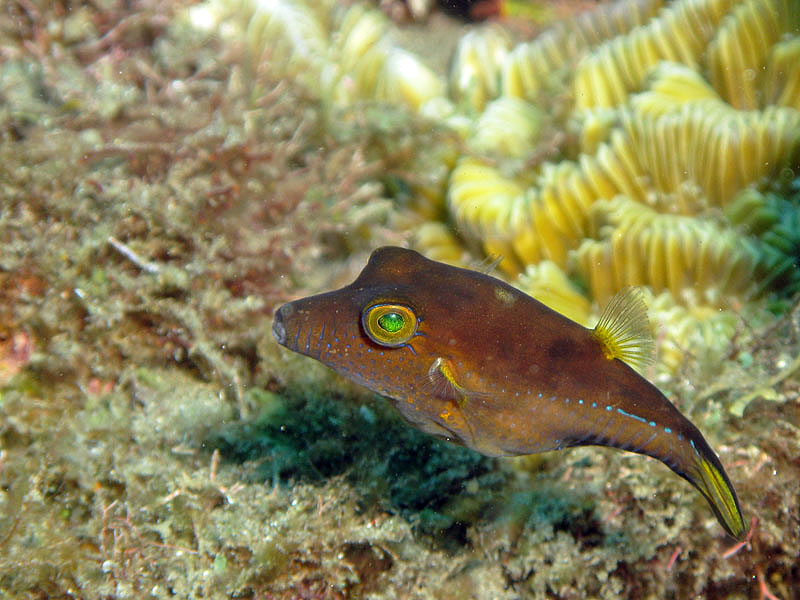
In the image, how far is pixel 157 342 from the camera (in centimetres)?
379

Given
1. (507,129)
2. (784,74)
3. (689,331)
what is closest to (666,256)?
(689,331)

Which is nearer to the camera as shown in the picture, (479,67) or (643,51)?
(643,51)

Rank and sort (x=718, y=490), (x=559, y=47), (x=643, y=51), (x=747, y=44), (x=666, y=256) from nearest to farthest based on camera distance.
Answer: (x=718, y=490)
(x=666, y=256)
(x=747, y=44)
(x=643, y=51)
(x=559, y=47)

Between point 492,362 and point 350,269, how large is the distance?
8.26 ft

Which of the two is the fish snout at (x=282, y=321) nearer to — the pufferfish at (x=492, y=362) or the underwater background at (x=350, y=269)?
the pufferfish at (x=492, y=362)

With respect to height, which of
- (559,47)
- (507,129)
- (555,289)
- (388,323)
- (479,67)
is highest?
(388,323)

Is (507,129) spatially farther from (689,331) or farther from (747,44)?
(689,331)

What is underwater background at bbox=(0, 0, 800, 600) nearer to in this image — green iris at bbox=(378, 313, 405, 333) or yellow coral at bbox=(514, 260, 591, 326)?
yellow coral at bbox=(514, 260, 591, 326)

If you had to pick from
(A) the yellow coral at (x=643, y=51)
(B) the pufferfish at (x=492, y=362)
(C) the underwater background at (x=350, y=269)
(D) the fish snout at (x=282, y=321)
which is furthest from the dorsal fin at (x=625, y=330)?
(A) the yellow coral at (x=643, y=51)

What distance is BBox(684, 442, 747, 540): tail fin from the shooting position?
221 cm

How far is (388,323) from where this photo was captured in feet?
6.67

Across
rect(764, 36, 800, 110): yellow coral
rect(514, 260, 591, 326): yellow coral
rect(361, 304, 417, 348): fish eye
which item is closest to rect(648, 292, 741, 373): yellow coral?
rect(514, 260, 591, 326): yellow coral

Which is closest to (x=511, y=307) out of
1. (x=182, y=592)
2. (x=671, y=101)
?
(x=182, y=592)

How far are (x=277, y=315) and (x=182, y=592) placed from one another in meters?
1.65
